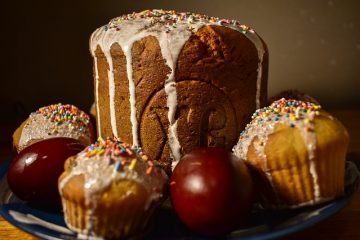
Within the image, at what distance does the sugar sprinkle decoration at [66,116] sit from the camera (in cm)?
134

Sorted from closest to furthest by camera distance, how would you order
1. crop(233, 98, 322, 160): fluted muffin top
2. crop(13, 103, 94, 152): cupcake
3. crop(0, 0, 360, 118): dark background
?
1. crop(233, 98, 322, 160): fluted muffin top
2. crop(13, 103, 94, 152): cupcake
3. crop(0, 0, 360, 118): dark background

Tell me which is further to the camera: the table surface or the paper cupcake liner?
the table surface

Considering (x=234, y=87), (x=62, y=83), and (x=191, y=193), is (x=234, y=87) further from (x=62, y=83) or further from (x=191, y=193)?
(x=62, y=83)

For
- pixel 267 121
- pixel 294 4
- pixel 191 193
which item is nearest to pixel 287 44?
pixel 294 4

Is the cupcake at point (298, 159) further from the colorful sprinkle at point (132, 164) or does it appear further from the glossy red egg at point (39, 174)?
the glossy red egg at point (39, 174)

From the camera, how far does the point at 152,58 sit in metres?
1.12

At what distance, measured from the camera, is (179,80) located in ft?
3.71

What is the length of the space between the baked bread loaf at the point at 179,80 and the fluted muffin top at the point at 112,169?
8.9 inches

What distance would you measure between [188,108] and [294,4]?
111 centimetres

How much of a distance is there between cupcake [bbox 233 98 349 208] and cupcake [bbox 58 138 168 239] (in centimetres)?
22

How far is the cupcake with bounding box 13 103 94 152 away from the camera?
1301 millimetres

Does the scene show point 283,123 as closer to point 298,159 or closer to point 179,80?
point 298,159

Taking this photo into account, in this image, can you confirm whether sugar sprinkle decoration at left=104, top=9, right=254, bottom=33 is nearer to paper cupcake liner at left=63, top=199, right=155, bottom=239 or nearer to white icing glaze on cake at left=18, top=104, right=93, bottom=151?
white icing glaze on cake at left=18, top=104, right=93, bottom=151

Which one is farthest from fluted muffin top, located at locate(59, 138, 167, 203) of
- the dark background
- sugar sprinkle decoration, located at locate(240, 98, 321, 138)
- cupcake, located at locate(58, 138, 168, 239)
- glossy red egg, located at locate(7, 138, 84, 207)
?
the dark background
